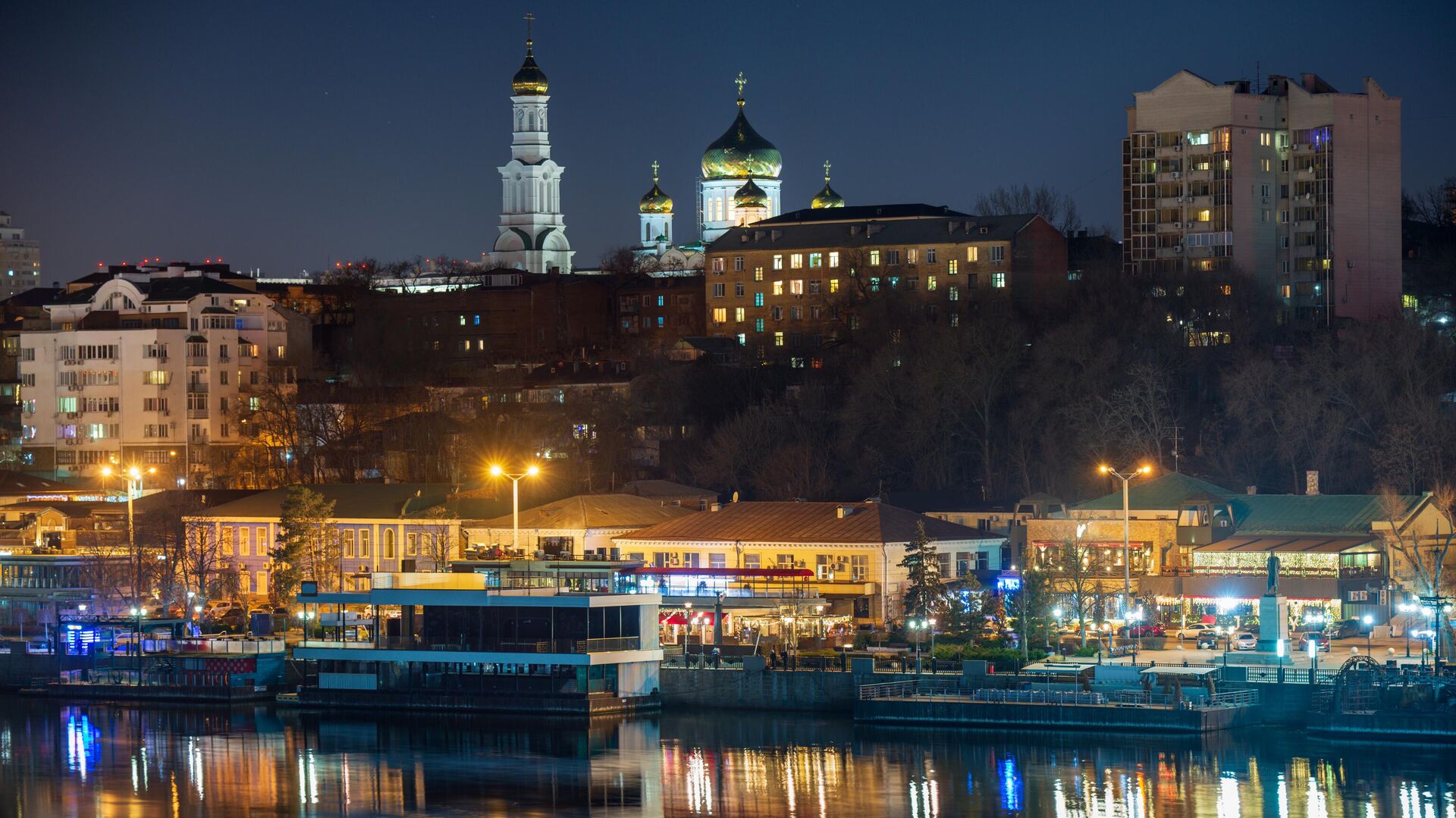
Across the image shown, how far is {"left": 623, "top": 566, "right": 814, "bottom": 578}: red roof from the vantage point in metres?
78.9

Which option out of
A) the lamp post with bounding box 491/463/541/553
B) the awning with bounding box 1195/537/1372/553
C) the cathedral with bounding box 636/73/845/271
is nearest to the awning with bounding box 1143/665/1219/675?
the awning with bounding box 1195/537/1372/553

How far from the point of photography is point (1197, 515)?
8394 cm

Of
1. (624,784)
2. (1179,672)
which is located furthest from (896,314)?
(624,784)

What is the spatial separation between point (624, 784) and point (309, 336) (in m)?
96.6

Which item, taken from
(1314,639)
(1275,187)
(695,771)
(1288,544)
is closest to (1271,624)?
(1314,639)

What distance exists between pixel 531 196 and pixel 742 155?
18555 millimetres

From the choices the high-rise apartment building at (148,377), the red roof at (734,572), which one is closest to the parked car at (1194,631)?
the red roof at (734,572)

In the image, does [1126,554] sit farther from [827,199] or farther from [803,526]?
[827,199]

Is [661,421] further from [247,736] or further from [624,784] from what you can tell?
[624,784]

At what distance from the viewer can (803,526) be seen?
82688 millimetres

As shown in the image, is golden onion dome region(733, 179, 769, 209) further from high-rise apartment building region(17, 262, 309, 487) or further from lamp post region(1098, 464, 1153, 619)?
lamp post region(1098, 464, 1153, 619)

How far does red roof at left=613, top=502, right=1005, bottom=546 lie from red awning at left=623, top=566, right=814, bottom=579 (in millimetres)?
2215

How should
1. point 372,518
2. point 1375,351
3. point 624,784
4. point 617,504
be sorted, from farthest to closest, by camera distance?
1. point 1375,351
2. point 372,518
3. point 617,504
4. point 624,784

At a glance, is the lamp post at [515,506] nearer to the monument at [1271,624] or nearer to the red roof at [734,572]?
the red roof at [734,572]
